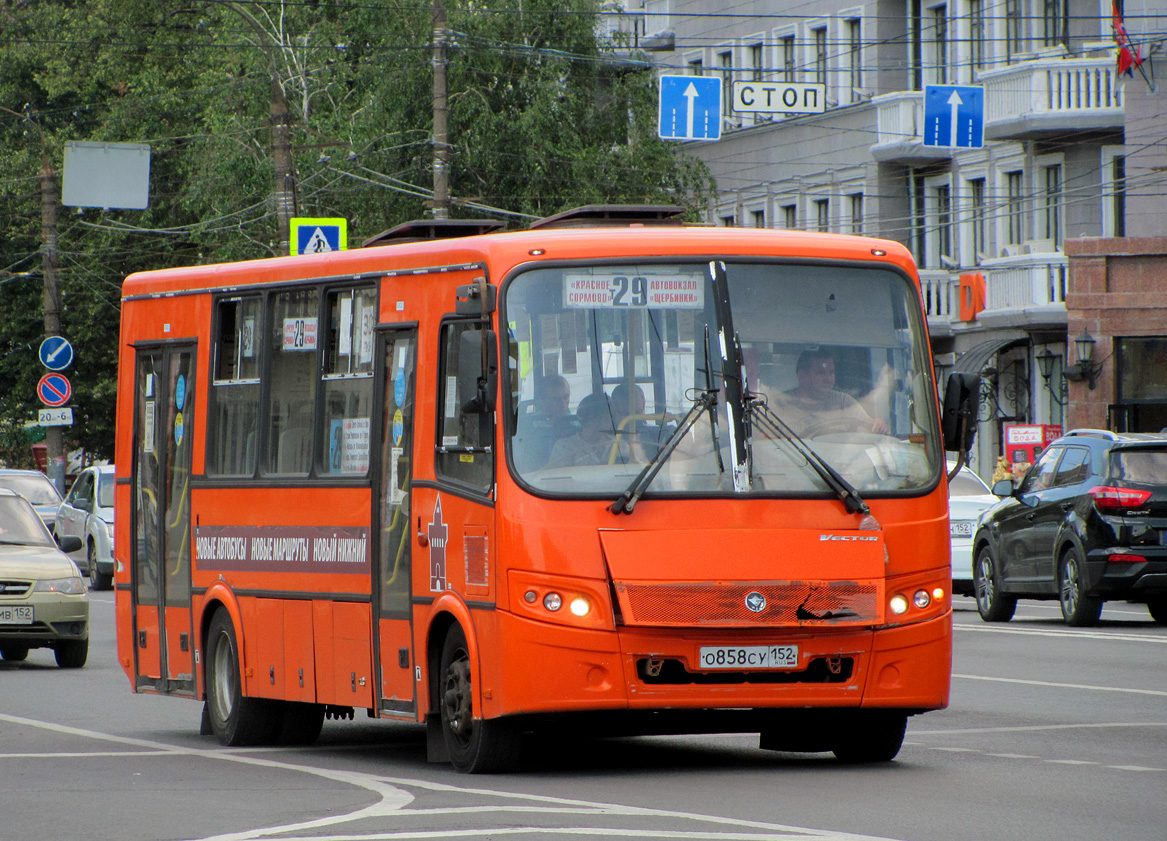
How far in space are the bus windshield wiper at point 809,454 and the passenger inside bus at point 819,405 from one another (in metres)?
0.04

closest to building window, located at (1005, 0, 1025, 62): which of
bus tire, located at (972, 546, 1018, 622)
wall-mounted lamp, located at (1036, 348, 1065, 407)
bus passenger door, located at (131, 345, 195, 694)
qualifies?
wall-mounted lamp, located at (1036, 348, 1065, 407)

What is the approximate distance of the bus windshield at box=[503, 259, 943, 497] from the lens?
11.6m

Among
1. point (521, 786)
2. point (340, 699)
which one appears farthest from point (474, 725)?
point (340, 699)

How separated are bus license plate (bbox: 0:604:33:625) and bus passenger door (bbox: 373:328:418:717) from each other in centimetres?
918

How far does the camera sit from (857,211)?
5025cm

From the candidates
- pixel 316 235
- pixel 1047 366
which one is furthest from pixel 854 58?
pixel 316 235

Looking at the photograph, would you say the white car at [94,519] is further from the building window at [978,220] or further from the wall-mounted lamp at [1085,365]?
the building window at [978,220]

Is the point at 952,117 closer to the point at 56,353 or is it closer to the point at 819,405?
the point at 56,353

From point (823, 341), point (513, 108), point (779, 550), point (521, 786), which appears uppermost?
point (513, 108)

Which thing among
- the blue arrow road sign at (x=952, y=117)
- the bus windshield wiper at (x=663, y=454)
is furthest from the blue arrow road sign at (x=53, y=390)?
the bus windshield wiper at (x=663, y=454)

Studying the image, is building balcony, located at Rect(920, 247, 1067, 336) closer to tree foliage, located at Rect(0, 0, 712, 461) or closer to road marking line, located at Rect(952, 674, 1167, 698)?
tree foliage, located at Rect(0, 0, 712, 461)

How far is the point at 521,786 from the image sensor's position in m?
11.3

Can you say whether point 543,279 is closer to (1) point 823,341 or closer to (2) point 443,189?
(1) point 823,341

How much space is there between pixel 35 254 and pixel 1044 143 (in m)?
27.7
